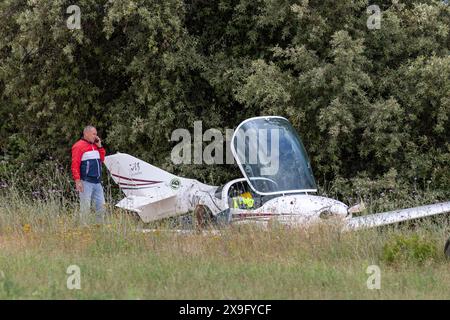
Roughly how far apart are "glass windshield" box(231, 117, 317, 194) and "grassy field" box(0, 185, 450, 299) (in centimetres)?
172

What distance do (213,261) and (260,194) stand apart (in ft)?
10.6

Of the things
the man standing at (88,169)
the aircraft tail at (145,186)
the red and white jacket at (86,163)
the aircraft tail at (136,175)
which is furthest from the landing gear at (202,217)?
the red and white jacket at (86,163)

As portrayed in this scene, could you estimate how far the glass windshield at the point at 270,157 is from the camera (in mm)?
12359

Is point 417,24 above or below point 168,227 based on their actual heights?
above

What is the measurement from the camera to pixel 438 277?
8.51 metres

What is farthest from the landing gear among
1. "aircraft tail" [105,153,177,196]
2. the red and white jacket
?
the red and white jacket

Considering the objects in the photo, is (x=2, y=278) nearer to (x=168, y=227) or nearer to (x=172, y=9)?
(x=168, y=227)

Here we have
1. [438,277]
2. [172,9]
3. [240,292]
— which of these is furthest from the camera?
[172,9]

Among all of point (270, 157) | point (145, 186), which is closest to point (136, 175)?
point (145, 186)

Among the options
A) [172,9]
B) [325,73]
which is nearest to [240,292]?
[325,73]

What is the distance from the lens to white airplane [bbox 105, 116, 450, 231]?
38.0 feet

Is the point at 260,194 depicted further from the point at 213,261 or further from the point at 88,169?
the point at 213,261

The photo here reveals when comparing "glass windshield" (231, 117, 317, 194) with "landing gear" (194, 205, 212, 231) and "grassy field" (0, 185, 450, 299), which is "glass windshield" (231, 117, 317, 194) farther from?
"grassy field" (0, 185, 450, 299)
